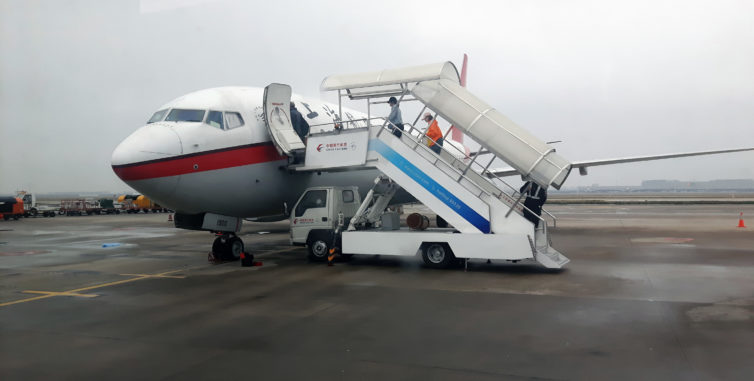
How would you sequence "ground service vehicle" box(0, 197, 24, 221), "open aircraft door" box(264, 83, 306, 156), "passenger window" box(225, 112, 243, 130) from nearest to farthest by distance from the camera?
"passenger window" box(225, 112, 243, 130) → "open aircraft door" box(264, 83, 306, 156) → "ground service vehicle" box(0, 197, 24, 221)

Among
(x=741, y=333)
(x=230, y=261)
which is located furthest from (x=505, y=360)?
(x=230, y=261)

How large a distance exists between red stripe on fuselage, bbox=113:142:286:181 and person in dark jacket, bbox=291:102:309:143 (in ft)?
4.25

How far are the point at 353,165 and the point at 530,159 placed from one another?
4.19m

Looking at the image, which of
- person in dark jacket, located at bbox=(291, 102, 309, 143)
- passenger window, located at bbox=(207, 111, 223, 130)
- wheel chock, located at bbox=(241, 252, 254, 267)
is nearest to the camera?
passenger window, located at bbox=(207, 111, 223, 130)

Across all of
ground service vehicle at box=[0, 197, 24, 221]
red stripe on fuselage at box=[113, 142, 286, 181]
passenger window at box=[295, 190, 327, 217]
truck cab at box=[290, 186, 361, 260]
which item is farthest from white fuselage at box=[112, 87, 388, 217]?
ground service vehicle at box=[0, 197, 24, 221]

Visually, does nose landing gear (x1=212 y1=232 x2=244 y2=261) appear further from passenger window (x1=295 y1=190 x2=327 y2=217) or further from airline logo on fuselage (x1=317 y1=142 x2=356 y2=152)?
airline logo on fuselage (x1=317 y1=142 x2=356 y2=152)

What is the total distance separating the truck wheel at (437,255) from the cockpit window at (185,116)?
622 centimetres

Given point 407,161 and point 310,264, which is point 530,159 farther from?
point 310,264

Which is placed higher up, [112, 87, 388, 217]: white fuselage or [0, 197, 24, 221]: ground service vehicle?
[112, 87, 388, 217]: white fuselage

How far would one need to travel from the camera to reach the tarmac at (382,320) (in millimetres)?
5129

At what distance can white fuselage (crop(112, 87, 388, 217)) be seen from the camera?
450 inches

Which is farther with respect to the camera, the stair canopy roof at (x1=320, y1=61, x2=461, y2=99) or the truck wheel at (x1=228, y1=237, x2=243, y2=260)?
the truck wheel at (x1=228, y1=237, x2=243, y2=260)

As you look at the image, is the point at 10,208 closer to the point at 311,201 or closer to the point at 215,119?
the point at 215,119

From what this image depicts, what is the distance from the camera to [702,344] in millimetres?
5668
